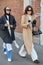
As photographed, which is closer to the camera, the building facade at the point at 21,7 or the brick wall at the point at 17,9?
the building facade at the point at 21,7

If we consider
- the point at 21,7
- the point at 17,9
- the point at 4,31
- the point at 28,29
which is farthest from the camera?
the point at 17,9

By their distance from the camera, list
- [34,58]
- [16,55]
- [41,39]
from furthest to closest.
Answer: [41,39]
[16,55]
[34,58]

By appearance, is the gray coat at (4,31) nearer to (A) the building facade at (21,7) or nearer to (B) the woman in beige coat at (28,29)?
(B) the woman in beige coat at (28,29)

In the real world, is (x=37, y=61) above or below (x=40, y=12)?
below

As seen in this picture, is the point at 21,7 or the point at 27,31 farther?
the point at 21,7

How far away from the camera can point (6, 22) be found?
30.3 ft

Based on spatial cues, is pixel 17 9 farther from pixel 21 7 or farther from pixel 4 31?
pixel 4 31

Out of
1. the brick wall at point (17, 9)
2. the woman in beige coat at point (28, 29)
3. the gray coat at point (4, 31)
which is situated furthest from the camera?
the brick wall at point (17, 9)

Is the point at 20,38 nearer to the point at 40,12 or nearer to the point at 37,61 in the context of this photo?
the point at 40,12

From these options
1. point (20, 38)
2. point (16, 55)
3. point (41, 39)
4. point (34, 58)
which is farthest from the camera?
point (20, 38)

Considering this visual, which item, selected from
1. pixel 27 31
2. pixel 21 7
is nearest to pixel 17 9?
pixel 21 7

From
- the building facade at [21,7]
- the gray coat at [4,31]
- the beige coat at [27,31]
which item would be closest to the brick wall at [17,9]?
the building facade at [21,7]

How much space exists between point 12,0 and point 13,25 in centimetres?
594

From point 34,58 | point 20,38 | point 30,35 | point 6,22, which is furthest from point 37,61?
point 20,38
